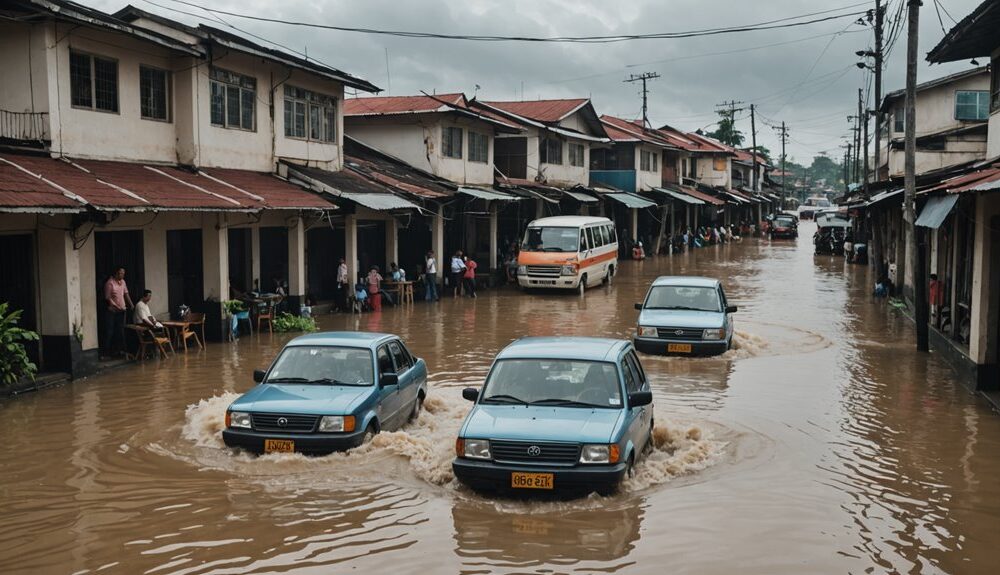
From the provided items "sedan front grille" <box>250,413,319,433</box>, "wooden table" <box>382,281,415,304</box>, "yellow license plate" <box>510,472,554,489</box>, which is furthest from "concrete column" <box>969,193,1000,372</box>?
"wooden table" <box>382,281,415,304</box>

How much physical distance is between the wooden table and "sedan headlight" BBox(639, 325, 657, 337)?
12.1 m

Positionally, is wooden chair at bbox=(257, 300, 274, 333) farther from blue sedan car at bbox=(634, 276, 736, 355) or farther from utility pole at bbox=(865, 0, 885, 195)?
utility pole at bbox=(865, 0, 885, 195)

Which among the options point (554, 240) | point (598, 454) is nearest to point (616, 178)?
point (554, 240)

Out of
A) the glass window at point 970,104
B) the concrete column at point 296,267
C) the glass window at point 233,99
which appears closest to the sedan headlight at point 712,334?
the concrete column at point 296,267

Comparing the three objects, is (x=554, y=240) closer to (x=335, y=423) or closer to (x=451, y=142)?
(x=451, y=142)

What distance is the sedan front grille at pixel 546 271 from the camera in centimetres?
3200

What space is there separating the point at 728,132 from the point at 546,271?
3238 inches

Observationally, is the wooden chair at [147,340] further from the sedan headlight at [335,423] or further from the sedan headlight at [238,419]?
the sedan headlight at [335,423]

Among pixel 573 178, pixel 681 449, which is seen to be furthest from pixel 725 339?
pixel 573 178

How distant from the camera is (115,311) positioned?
18250 millimetres

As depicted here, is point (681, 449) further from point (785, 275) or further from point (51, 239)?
point (785, 275)

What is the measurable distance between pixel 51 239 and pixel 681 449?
38.4ft

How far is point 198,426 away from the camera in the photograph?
1303 centimetres

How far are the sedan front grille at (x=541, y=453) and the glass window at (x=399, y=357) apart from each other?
400 centimetres
